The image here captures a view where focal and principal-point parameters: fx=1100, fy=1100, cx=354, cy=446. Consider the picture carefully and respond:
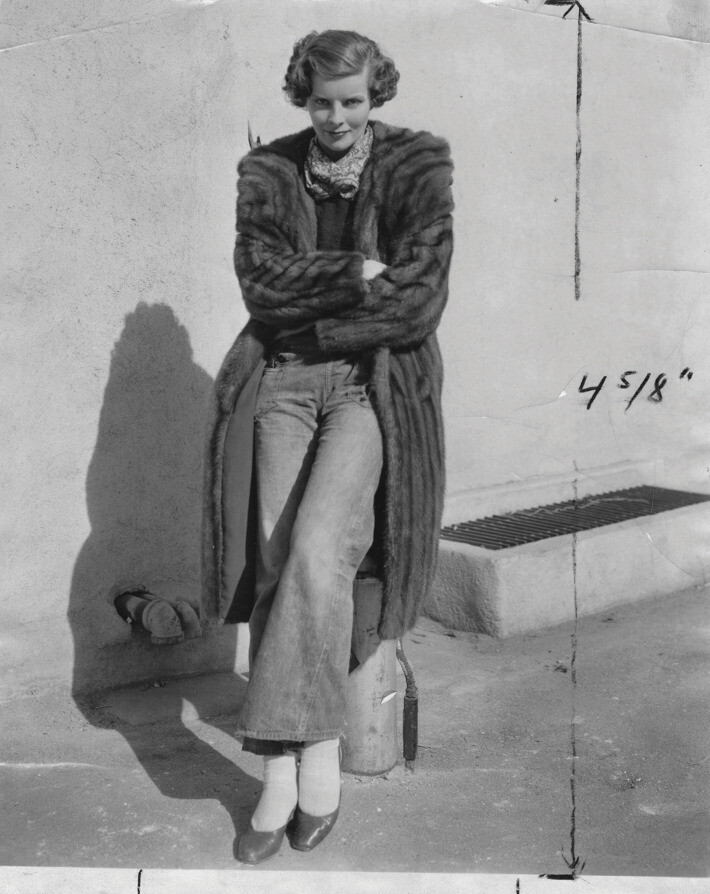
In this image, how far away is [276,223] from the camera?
3156 millimetres

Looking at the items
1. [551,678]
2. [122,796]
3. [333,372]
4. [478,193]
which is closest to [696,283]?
[478,193]

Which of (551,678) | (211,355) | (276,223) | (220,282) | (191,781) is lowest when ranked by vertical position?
(551,678)

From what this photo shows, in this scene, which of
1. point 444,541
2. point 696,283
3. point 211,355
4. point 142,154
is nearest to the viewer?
point 142,154

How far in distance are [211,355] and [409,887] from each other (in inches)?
88.3

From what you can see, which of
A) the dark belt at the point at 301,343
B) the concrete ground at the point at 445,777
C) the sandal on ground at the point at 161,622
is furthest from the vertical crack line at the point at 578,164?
the dark belt at the point at 301,343

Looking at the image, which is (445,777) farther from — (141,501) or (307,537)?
(141,501)

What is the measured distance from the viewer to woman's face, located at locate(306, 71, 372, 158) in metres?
3.04

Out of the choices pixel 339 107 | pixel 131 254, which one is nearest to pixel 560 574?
pixel 131 254

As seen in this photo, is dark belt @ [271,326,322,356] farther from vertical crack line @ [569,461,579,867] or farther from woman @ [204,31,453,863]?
vertical crack line @ [569,461,579,867]

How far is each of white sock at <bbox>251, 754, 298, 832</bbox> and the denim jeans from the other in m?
0.05

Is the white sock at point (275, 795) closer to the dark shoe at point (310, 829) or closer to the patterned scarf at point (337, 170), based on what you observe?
the dark shoe at point (310, 829)

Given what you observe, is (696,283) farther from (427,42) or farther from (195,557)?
(195,557)

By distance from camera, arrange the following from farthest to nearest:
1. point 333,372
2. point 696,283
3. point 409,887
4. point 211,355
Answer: point 696,283 < point 211,355 < point 333,372 < point 409,887

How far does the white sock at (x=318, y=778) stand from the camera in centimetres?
306
